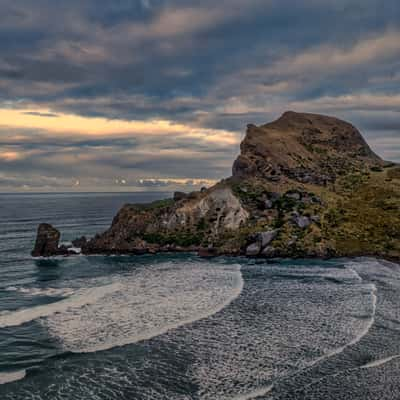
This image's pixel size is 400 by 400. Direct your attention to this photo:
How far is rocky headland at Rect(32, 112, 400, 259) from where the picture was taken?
110m

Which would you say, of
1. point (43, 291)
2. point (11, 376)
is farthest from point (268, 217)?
point (11, 376)

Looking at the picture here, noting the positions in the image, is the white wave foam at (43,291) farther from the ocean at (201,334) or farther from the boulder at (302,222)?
the boulder at (302,222)

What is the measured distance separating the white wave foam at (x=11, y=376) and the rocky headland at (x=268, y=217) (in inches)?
2910

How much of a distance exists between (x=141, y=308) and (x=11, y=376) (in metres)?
22.1

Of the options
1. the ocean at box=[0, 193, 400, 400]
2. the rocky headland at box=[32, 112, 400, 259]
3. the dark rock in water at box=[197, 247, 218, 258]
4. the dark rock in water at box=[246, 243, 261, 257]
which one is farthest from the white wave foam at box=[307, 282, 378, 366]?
the dark rock in water at box=[197, 247, 218, 258]

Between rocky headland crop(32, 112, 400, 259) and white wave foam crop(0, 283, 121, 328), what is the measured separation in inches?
1791

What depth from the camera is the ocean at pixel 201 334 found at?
35719 millimetres

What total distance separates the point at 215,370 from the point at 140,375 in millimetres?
6749

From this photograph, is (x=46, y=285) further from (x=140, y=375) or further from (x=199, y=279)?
(x=140, y=375)

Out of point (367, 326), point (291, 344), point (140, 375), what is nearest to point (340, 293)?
point (367, 326)

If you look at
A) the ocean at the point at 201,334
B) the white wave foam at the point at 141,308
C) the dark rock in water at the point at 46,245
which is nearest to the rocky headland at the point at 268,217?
the dark rock in water at the point at 46,245

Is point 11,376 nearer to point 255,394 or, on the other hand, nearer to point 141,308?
point 255,394

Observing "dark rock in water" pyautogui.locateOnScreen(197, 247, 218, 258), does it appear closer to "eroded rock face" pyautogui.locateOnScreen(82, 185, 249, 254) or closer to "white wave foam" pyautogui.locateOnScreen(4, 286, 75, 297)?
"eroded rock face" pyautogui.locateOnScreen(82, 185, 249, 254)

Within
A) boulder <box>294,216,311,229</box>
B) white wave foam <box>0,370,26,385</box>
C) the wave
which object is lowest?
white wave foam <box>0,370,26,385</box>
